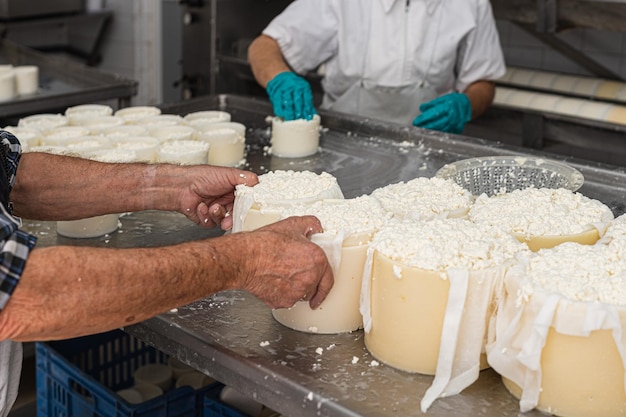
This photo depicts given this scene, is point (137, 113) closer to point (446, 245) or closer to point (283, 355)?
point (283, 355)

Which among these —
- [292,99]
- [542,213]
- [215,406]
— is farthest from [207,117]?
[542,213]

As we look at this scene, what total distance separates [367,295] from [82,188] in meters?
0.75

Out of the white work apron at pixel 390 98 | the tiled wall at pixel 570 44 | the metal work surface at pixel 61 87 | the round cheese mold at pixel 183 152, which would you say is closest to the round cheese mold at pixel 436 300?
the round cheese mold at pixel 183 152

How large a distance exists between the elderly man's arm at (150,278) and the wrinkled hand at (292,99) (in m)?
1.20

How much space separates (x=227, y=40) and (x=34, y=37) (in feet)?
5.58

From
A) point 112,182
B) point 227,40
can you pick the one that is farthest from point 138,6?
point 112,182

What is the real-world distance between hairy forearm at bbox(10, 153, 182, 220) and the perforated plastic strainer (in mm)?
711

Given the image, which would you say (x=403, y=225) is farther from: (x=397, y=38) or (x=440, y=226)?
(x=397, y=38)

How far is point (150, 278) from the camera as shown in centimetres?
118

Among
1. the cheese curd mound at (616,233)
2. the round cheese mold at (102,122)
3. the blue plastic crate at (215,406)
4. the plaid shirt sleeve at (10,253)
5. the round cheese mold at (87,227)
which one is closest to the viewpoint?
the plaid shirt sleeve at (10,253)

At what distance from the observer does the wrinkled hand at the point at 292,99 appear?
2541mm

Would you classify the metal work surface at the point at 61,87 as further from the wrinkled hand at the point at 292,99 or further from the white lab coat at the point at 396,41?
the wrinkled hand at the point at 292,99

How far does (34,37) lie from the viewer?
17.5 ft

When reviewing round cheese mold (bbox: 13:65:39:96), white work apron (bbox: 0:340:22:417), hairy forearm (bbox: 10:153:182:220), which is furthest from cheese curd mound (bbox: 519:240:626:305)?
round cheese mold (bbox: 13:65:39:96)
